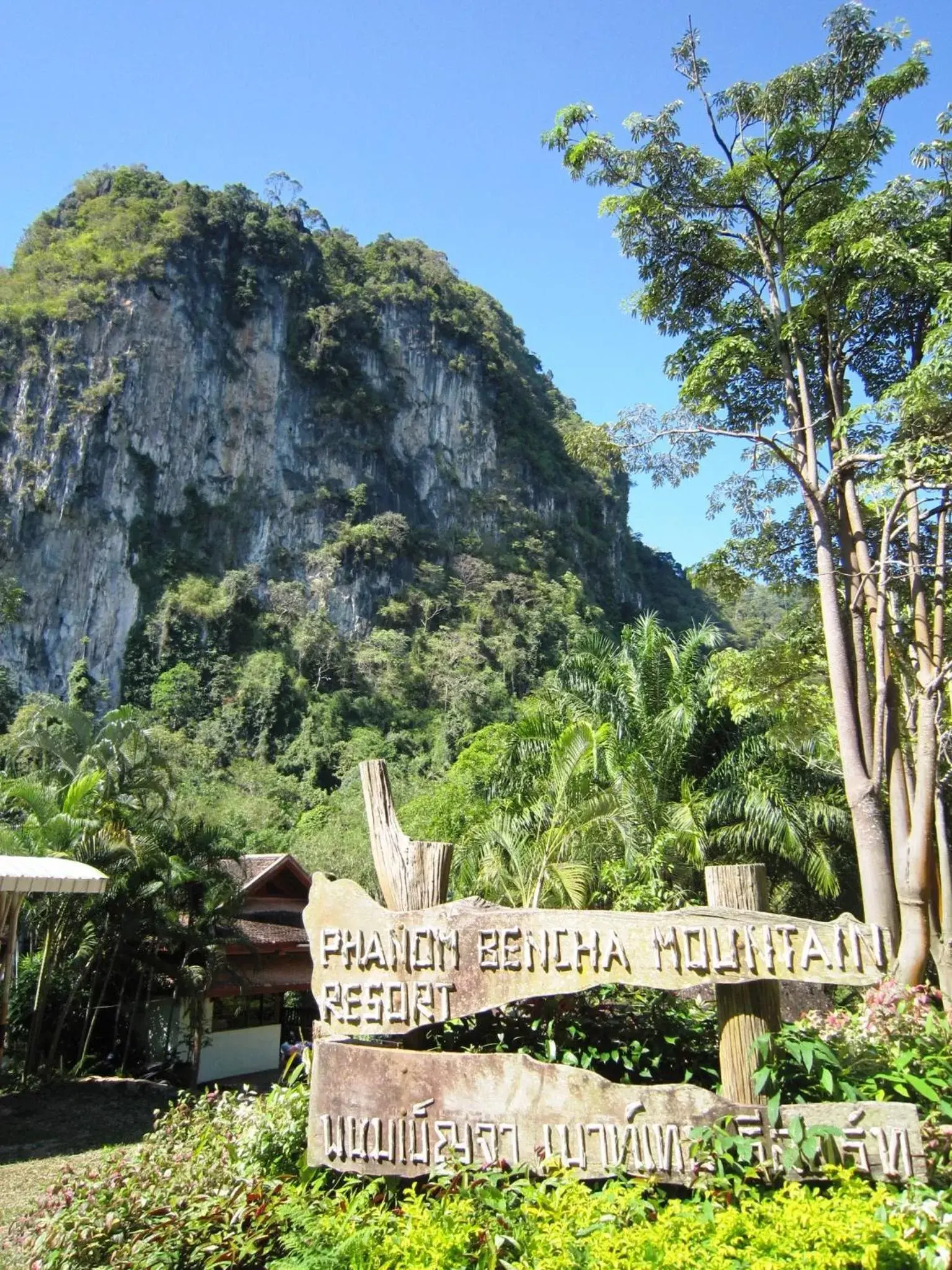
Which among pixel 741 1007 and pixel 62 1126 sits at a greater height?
pixel 741 1007

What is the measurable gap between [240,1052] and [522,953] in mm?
12404

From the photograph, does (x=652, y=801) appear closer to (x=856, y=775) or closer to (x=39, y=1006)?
(x=856, y=775)

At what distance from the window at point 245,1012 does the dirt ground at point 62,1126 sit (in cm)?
164

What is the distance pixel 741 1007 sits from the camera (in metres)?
3.17

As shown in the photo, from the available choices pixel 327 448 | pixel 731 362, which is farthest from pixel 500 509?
pixel 731 362

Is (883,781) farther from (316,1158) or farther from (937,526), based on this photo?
(316,1158)

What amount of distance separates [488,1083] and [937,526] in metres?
5.75

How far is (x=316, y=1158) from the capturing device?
11.2 ft

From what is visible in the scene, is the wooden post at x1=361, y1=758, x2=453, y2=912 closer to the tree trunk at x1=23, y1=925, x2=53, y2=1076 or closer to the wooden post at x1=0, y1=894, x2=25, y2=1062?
the wooden post at x1=0, y1=894, x2=25, y2=1062

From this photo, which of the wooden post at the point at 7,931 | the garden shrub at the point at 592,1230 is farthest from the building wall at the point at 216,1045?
the garden shrub at the point at 592,1230

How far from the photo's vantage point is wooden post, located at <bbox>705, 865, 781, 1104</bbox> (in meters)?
3.06

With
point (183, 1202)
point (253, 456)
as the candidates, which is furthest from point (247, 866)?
point (253, 456)

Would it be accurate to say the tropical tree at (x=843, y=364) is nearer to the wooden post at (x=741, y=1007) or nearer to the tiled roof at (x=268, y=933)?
the wooden post at (x=741, y=1007)

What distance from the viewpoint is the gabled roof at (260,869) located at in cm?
1426
